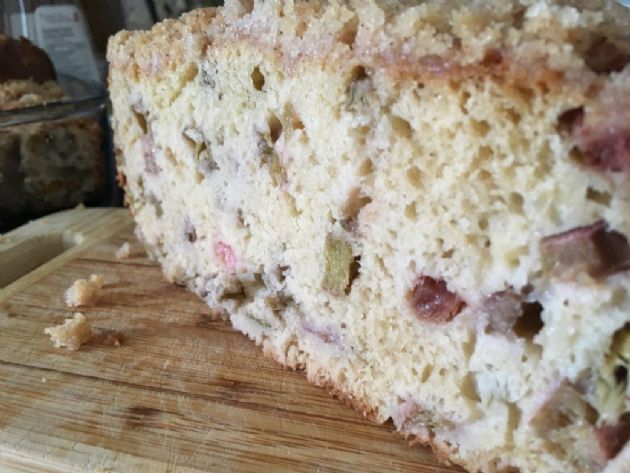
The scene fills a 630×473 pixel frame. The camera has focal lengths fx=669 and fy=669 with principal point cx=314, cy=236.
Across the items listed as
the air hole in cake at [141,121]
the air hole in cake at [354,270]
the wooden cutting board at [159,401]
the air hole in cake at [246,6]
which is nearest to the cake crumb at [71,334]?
the wooden cutting board at [159,401]

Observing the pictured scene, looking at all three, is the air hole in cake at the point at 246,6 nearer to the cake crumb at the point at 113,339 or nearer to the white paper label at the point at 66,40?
the cake crumb at the point at 113,339

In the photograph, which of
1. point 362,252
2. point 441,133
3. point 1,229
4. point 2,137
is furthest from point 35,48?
point 441,133

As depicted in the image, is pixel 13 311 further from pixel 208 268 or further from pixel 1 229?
pixel 1 229

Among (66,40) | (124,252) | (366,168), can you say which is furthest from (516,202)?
(66,40)

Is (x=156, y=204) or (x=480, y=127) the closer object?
(x=480, y=127)

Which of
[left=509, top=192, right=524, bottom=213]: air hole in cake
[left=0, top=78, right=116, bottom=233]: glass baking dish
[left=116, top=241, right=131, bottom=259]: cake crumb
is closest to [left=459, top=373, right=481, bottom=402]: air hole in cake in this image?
[left=509, top=192, right=524, bottom=213]: air hole in cake

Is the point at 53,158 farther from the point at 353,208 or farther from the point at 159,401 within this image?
the point at 353,208
